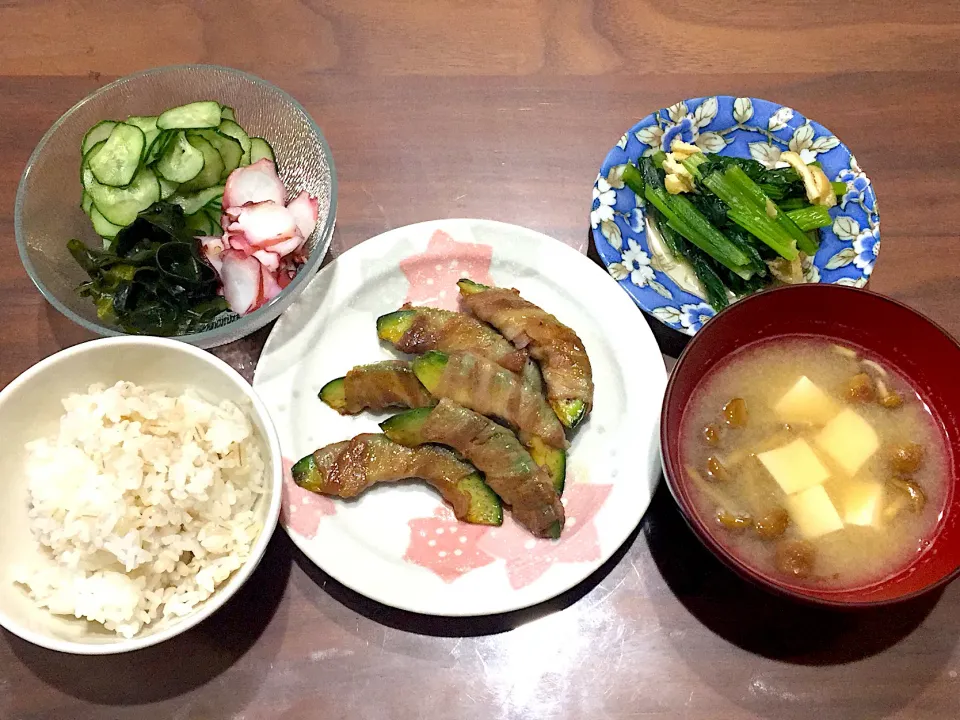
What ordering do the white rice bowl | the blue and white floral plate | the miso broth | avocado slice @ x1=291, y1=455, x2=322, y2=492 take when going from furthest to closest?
1. the blue and white floral plate
2. avocado slice @ x1=291, y1=455, x2=322, y2=492
3. the miso broth
4. the white rice bowl

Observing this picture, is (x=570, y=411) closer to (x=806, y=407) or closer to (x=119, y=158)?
(x=806, y=407)

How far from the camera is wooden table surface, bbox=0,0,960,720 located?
1835 mm

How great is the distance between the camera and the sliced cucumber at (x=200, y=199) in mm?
2045

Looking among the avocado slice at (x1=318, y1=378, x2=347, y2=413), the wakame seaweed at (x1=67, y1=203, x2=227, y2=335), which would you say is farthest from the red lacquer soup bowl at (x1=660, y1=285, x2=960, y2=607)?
the wakame seaweed at (x1=67, y1=203, x2=227, y2=335)

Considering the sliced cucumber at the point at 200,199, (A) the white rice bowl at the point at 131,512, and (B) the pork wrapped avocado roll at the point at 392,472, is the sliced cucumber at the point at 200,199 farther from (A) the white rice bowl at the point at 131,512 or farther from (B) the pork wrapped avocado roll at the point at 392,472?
(B) the pork wrapped avocado roll at the point at 392,472

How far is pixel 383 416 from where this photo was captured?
202 centimetres

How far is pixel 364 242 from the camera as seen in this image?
2.10 metres

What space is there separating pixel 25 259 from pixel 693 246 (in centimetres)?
177

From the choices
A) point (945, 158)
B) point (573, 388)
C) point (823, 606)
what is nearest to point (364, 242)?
point (573, 388)

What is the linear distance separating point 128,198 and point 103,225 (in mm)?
100

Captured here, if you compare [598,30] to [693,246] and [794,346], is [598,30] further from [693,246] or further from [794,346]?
[794,346]

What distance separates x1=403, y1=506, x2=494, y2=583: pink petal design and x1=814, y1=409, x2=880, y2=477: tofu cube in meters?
0.85

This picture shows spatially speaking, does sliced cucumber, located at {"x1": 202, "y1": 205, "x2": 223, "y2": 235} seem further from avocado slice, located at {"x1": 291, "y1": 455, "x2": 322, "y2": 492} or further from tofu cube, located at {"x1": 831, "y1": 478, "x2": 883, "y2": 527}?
tofu cube, located at {"x1": 831, "y1": 478, "x2": 883, "y2": 527}

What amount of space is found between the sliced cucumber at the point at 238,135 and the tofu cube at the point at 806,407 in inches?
60.5
